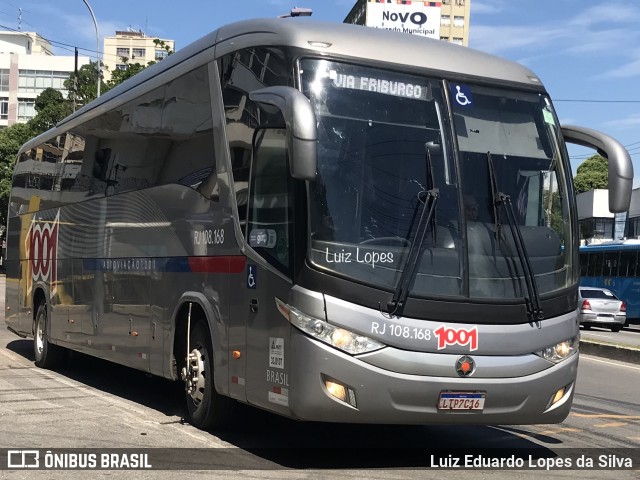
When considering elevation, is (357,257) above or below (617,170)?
below

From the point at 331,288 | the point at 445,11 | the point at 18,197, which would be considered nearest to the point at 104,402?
the point at 331,288

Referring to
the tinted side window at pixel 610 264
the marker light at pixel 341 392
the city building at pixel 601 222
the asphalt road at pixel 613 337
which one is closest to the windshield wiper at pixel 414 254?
the marker light at pixel 341 392

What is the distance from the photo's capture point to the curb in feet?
61.0

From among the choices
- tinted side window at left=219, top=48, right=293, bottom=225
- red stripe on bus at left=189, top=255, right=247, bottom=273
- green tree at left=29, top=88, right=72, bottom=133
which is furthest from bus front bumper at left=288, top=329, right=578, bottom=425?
green tree at left=29, top=88, right=72, bottom=133

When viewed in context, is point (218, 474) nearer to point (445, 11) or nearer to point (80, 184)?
point (80, 184)

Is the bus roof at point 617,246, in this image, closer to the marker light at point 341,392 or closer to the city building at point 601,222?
the city building at point 601,222

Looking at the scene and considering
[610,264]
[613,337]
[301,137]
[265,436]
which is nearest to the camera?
[301,137]

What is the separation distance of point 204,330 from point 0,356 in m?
8.67

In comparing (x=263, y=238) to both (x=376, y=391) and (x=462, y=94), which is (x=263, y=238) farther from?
(x=462, y=94)

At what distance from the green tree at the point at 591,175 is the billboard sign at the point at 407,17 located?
28.4 m

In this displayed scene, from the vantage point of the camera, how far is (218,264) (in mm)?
8875

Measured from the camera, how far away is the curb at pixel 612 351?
18.6 m

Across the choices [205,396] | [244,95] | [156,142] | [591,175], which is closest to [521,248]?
[244,95]

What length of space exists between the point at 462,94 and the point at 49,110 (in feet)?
216
